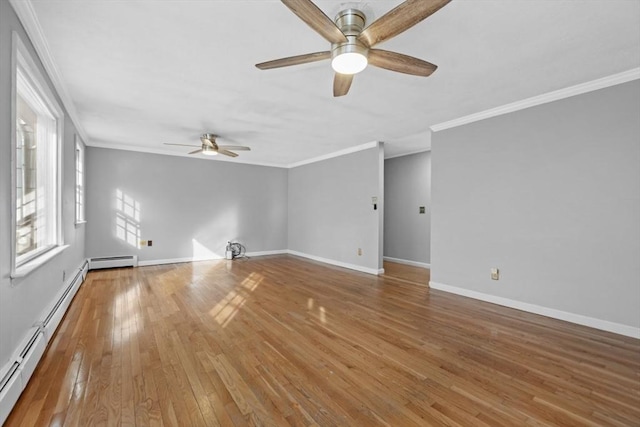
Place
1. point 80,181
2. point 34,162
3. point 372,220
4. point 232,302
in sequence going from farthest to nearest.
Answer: point 372,220, point 80,181, point 232,302, point 34,162

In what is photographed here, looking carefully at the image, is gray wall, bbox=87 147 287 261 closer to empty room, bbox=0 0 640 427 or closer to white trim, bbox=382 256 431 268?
empty room, bbox=0 0 640 427

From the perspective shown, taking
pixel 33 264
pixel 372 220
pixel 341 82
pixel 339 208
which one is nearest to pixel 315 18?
pixel 341 82

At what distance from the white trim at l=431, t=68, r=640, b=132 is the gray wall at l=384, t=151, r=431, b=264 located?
2.15m

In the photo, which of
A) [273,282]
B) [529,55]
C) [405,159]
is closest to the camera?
[529,55]

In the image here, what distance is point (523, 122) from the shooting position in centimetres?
329

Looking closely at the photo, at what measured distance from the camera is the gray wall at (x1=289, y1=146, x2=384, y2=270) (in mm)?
5293

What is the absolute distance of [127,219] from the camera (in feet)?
18.6

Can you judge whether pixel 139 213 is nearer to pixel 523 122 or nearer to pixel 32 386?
pixel 32 386

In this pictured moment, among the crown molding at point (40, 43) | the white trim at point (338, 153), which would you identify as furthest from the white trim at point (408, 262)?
the crown molding at point (40, 43)

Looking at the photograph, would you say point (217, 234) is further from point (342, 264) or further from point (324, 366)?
point (324, 366)

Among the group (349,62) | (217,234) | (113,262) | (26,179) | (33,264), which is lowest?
(113,262)

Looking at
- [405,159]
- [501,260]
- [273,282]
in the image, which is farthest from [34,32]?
[405,159]

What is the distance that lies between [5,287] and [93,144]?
15.8 feet

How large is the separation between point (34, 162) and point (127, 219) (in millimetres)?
3206
